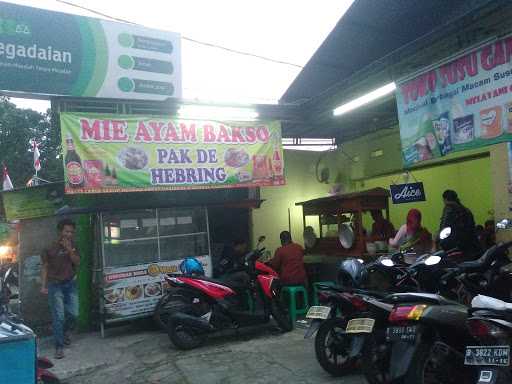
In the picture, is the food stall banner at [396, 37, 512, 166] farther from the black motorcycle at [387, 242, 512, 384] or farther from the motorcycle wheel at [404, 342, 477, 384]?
the motorcycle wheel at [404, 342, 477, 384]

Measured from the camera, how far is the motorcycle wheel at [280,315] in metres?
6.65

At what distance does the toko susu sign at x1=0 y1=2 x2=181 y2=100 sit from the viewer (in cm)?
727

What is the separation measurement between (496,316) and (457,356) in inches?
28.5

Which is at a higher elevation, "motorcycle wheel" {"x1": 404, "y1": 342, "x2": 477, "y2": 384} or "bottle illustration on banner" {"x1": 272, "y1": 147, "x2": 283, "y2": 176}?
"bottle illustration on banner" {"x1": 272, "y1": 147, "x2": 283, "y2": 176}

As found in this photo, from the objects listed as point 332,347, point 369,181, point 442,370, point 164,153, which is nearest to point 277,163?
point 164,153

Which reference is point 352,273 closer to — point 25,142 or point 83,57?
point 83,57

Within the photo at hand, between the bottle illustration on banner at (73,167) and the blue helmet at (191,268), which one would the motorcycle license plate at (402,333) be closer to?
the blue helmet at (191,268)

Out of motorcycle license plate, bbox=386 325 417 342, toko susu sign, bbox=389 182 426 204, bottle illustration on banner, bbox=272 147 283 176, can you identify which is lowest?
motorcycle license plate, bbox=386 325 417 342

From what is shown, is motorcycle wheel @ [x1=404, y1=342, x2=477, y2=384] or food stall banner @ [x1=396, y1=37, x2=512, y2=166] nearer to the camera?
motorcycle wheel @ [x1=404, y1=342, x2=477, y2=384]

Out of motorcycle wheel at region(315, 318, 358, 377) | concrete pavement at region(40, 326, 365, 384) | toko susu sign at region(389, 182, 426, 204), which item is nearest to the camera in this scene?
motorcycle wheel at region(315, 318, 358, 377)

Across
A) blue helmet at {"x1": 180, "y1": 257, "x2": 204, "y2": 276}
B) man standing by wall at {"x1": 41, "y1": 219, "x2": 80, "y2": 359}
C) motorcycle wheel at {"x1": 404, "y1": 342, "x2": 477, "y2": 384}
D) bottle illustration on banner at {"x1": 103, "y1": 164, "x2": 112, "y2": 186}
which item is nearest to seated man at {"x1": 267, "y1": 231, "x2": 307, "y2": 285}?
blue helmet at {"x1": 180, "y1": 257, "x2": 204, "y2": 276}

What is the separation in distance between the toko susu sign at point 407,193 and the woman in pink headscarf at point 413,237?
28.2 inches

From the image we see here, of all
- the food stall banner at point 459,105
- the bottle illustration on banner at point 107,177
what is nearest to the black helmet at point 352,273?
the food stall banner at point 459,105

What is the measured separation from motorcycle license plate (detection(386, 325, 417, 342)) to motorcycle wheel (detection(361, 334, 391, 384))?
1.40ft
